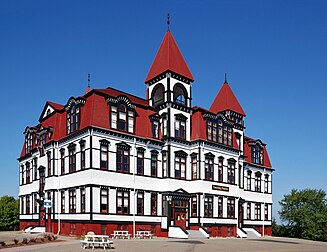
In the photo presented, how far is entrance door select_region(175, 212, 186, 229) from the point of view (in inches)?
1544

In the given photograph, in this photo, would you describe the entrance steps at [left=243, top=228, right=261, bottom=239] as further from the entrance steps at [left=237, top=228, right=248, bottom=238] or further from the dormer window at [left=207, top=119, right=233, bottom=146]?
the dormer window at [left=207, top=119, right=233, bottom=146]

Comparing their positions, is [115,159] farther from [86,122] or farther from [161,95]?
[161,95]

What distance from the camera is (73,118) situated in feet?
123

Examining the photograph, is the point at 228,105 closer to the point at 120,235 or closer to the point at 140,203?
the point at 140,203

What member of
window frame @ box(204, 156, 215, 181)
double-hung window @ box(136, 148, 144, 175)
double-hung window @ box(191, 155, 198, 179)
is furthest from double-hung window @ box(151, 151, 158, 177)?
window frame @ box(204, 156, 215, 181)

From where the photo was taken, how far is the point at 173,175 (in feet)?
130

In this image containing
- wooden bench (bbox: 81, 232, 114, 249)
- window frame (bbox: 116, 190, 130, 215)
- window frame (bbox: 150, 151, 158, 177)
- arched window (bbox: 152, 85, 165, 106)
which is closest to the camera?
wooden bench (bbox: 81, 232, 114, 249)

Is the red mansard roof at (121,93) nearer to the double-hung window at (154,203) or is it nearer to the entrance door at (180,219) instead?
the double-hung window at (154,203)

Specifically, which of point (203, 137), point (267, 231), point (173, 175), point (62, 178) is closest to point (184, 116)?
point (203, 137)

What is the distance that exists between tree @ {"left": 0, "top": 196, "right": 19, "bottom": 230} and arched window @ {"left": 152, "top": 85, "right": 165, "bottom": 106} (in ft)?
87.1

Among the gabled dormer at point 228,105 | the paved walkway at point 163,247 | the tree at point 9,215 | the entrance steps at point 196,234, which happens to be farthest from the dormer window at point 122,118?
the tree at point 9,215

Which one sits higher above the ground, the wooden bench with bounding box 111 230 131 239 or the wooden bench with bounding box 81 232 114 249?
the wooden bench with bounding box 81 232 114 249

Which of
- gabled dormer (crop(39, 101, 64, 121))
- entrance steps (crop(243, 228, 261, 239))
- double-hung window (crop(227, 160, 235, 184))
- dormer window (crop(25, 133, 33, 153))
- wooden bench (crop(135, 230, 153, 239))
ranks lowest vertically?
entrance steps (crop(243, 228, 261, 239))

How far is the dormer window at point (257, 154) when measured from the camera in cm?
5381
